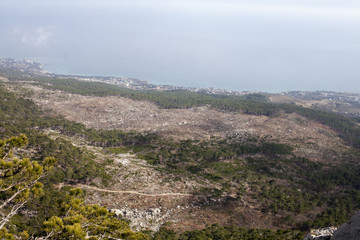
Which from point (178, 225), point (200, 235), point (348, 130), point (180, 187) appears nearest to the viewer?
point (200, 235)

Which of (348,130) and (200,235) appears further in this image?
(348,130)

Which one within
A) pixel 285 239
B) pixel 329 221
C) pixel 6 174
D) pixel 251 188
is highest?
pixel 6 174

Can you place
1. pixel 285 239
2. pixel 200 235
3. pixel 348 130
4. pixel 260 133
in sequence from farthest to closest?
pixel 348 130
pixel 260 133
pixel 200 235
pixel 285 239

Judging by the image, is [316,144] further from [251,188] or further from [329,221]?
[329,221]

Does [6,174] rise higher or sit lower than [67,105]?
higher

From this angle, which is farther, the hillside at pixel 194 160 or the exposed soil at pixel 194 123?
the exposed soil at pixel 194 123

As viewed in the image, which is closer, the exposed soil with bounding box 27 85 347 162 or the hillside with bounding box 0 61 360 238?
the hillside with bounding box 0 61 360 238

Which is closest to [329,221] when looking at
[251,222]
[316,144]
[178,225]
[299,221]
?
[299,221]

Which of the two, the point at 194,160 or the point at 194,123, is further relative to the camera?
the point at 194,123
